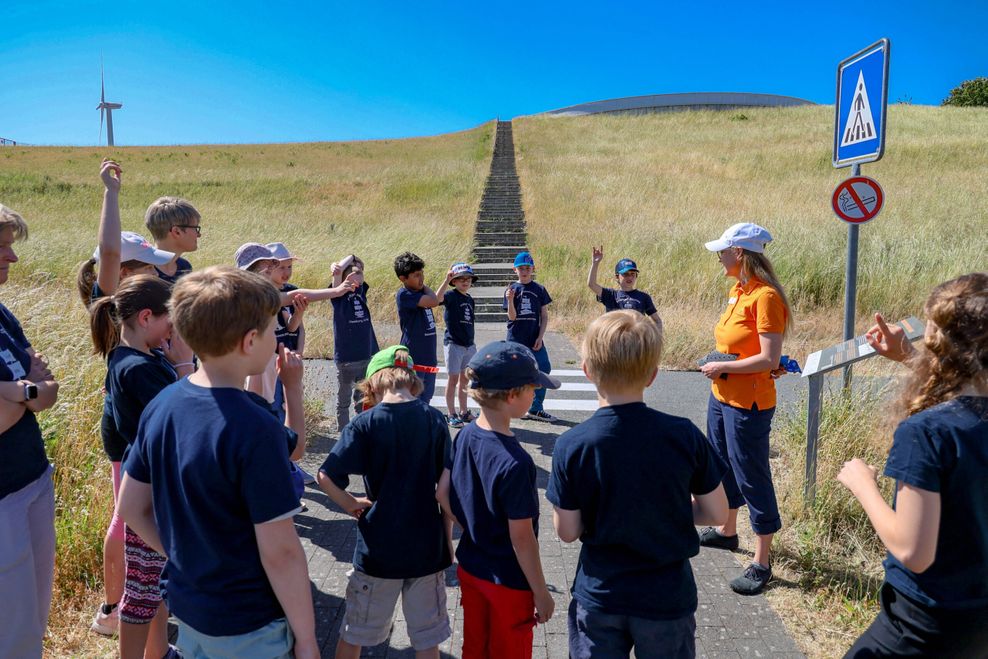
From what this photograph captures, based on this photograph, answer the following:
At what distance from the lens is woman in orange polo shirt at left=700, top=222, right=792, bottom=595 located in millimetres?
3225

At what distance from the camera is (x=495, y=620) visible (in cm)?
224

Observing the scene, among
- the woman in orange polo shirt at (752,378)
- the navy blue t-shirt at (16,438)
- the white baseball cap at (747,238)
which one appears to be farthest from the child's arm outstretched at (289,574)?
the white baseball cap at (747,238)

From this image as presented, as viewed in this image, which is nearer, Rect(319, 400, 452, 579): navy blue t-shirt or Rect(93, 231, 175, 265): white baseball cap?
Rect(319, 400, 452, 579): navy blue t-shirt

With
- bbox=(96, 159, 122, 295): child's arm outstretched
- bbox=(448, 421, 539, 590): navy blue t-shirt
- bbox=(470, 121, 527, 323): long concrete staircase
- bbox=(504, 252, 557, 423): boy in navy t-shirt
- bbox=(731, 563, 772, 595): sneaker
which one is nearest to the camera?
bbox=(448, 421, 539, 590): navy blue t-shirt

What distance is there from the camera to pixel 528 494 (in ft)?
6.83

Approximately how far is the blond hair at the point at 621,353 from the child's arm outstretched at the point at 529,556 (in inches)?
21.7

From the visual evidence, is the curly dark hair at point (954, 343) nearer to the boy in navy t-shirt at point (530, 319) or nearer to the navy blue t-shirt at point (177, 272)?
the navy blue t-shirt at point (177, 272)

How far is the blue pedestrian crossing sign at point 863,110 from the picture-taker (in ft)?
13.1

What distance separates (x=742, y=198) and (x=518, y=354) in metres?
20.7

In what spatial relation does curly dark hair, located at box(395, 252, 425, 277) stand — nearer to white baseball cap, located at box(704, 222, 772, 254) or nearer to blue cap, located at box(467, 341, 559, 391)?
white baseball cap, located at box(704, 222, 772, 254)

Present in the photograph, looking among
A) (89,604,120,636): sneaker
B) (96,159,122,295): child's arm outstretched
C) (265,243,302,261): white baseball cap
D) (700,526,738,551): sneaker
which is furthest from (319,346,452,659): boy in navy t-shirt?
(700,526,738,551): sneaker

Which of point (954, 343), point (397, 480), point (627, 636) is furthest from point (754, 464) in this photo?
point (397, 480)

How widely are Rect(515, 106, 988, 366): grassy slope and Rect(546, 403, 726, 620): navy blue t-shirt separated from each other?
6916 millimetres

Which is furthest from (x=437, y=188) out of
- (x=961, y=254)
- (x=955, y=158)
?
(x=955, y=158)
